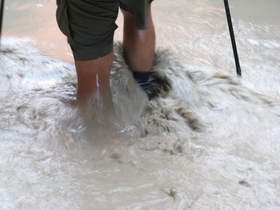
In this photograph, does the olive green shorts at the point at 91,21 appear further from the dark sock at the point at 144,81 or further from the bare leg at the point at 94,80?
the dark sock at the point at 144,81

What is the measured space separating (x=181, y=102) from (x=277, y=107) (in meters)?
0.35

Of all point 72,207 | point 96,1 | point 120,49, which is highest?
point 96,1

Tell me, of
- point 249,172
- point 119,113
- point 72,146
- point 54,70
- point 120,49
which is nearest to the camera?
point 249,172

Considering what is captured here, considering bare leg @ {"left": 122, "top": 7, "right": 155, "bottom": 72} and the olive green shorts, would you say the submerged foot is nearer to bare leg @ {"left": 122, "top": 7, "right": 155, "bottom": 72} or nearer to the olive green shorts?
bare leg @ {"left": 122, "top": 7, "right": 155, "bottom": 72}

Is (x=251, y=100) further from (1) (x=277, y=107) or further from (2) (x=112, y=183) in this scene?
(2) (x=112, y=183)

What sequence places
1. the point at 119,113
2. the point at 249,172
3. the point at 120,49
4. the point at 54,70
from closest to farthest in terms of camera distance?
the point at 249,172 < the point at 119,113 < the point at 120,49 < the point at 54,70

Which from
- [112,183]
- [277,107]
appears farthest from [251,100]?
[112,183]

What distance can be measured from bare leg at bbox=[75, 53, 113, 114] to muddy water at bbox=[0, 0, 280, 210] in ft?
0.24

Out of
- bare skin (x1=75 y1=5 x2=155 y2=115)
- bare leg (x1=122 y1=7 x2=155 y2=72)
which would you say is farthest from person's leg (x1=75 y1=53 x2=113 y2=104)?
bare leg (x1=122 y1=7 x2=155 y2=72)

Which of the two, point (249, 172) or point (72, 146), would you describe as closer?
point (249, 172)

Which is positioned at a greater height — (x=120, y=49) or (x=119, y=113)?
(x=120, y=49)

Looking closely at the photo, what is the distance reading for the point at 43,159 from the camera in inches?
46.2

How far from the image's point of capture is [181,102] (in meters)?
1.48

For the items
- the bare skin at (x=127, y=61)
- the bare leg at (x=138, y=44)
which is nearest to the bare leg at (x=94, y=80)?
the bare skin at (x=127, y=61)
